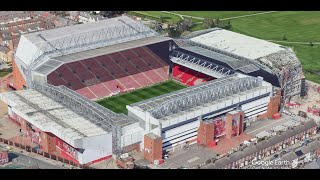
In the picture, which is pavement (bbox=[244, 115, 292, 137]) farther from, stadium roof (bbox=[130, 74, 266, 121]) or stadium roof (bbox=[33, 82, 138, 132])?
stadium roof (bbox=[33, 82, 138, 132])

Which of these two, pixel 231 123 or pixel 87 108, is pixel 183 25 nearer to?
pixel 231 123

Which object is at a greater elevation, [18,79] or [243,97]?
[243,97]

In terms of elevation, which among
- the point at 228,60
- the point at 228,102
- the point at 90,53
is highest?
the point at 90,53

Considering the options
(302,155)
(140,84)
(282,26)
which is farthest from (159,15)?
(302,155)

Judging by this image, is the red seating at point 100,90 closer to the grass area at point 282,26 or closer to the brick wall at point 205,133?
the brick wall at point 205,133

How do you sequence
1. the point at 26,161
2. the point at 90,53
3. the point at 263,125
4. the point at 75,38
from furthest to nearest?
the point at 75,38
the point at 90,53
the point at 263,125
the point at 26,161

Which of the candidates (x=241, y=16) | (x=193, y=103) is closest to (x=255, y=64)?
(x=193, y=103)

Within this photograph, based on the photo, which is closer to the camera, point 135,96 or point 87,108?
point 87,108
